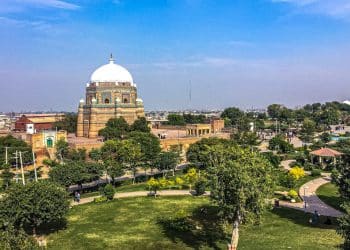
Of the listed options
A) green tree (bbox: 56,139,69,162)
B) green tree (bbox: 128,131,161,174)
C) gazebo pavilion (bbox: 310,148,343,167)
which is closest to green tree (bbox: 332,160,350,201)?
green tree (bbox: 128,131,161,174)

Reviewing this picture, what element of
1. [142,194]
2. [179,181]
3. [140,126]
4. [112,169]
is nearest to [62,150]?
[140,126]

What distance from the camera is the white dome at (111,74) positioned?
72500 mm

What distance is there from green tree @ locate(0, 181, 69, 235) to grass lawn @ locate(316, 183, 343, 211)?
1960 cm

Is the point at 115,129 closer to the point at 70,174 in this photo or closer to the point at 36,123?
the point at 70,174

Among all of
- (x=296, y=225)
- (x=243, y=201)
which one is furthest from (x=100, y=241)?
(x=296, y=225)

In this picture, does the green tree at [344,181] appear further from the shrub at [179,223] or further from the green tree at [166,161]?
the green tree at [166,161]

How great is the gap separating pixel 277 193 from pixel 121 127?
1298 inches

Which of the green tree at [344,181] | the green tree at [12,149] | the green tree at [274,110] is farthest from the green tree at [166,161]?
the green tree at [274,110]

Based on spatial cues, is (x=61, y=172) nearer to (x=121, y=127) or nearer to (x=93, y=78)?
(x=121, y=127)

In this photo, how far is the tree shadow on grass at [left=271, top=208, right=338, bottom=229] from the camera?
86.4ft

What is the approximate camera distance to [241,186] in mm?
19453

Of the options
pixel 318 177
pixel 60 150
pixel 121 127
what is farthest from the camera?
pixel 121 127

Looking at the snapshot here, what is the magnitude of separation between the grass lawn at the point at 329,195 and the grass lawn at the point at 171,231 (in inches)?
158

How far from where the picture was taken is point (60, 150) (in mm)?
54094
